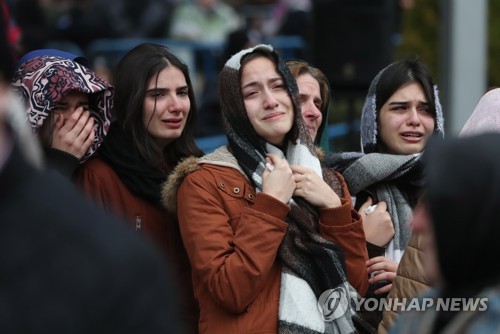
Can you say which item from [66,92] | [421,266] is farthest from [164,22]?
[421,266]

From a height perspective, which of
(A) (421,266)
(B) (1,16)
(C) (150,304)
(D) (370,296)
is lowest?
(D) (370,296)

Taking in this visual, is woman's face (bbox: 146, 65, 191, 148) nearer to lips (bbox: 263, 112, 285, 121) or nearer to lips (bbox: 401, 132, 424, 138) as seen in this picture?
lips (bbox: 263, 112, 285, 121)

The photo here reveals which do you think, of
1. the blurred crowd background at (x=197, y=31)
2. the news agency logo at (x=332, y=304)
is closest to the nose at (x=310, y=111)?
the news agency logo at (x=332, y=304)

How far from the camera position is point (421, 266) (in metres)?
3.29

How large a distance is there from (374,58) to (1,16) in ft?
23.3

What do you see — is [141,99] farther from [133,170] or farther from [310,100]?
[310,100]

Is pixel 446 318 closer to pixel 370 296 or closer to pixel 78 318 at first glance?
pixel 78 318

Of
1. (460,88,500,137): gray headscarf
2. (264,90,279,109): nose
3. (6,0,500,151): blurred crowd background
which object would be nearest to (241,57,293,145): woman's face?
(264,90,279,109): nose

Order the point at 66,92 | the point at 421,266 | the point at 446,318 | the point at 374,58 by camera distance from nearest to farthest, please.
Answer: the point at 446,318, the point at 421,266, the point at 66,92, the point at 374,58

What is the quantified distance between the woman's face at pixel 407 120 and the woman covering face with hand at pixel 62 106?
119 centimetres

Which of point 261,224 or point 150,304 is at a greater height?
point 150,304

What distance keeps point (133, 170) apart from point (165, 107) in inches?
13.3

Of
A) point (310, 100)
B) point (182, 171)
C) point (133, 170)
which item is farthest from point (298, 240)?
point (310, 100)

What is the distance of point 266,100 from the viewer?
4.00 metres
